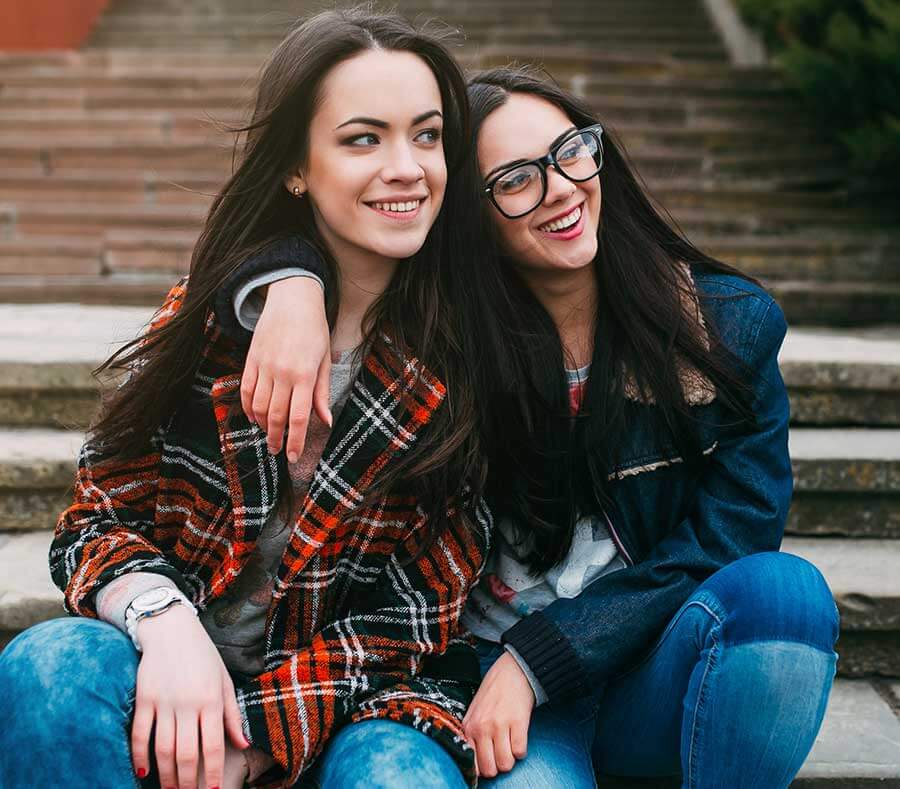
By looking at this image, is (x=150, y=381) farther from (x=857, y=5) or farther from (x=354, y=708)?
(x=857, y=5)

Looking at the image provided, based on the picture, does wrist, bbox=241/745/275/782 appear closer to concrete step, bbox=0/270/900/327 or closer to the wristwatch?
the wristwatch

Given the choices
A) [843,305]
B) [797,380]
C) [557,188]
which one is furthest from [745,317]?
[843,305]

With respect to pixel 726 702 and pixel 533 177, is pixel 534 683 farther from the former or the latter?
pixel 533 177

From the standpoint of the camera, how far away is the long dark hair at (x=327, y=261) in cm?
173

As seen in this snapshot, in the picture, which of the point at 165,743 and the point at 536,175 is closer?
the point at 165,743

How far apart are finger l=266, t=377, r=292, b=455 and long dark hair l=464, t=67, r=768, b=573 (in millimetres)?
400

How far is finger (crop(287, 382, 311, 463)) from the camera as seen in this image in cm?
159

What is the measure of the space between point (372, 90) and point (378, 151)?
10 cm

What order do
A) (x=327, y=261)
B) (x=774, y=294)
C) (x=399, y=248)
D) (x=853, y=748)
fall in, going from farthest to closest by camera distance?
1. (x=774, y=294)
2. (x=853, y=748)
3. (x=327, y=261)
4. (x=399, y=248)

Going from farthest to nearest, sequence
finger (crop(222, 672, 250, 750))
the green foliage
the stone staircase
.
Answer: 1. the green foliage
2. the stone staircase
3. finger (crop(222, 672, 250, 750))

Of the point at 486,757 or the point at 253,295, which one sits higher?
the point at 253,295

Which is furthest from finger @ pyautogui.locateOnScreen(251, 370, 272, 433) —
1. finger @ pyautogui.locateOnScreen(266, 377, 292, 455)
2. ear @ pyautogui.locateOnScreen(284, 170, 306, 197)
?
ear @ pyautogui.locateOnScreen(284, 170, 306, 197)

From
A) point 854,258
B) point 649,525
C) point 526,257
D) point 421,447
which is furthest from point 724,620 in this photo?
point 854,258

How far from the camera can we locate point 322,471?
68.6 inches
